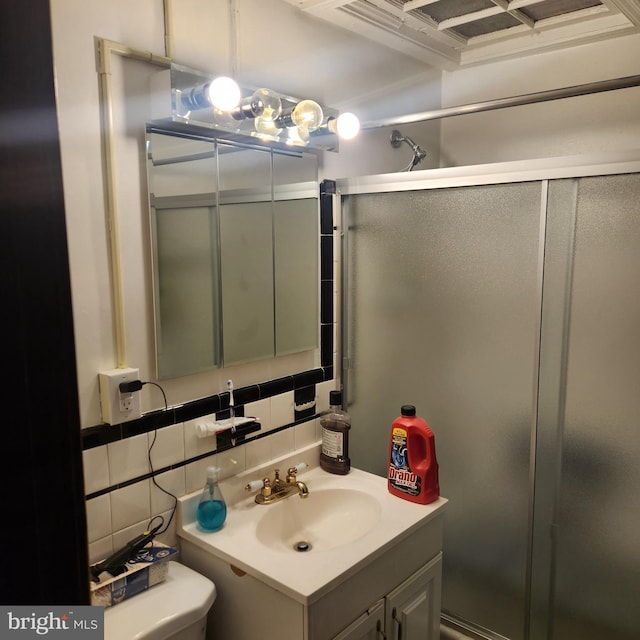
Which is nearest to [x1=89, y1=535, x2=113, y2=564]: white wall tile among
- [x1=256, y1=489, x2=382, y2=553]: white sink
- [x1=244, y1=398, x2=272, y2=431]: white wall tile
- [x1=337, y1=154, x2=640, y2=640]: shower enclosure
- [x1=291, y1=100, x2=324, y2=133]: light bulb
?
[x1=256, y1=489, x2=382, y2=553]: white sink

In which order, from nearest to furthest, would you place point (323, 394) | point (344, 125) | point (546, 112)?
point (344, 125) < point (323, 394) < point (546, 112)

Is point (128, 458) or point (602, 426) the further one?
point (602, 426)

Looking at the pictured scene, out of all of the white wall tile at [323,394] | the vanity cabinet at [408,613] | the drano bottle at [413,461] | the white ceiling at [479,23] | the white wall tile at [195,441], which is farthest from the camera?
the white wall tile at [323,394]

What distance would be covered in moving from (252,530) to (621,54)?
2.00m

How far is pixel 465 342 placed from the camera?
1.82m

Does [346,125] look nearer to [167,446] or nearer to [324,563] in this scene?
[167,446]

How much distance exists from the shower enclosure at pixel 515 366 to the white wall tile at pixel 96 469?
95cm

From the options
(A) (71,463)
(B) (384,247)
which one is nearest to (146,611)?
(A) (71,463)

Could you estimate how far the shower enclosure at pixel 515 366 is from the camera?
61.7 inches

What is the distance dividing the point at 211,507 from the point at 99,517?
0.92ft

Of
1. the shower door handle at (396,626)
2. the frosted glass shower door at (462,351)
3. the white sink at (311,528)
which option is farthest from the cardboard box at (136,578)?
the frosted glass shower door at (462,351)

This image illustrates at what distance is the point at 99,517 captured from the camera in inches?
53.1

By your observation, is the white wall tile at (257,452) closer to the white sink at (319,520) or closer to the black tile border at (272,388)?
the black tile border at (272,388)

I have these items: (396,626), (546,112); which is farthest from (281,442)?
(546,112)
